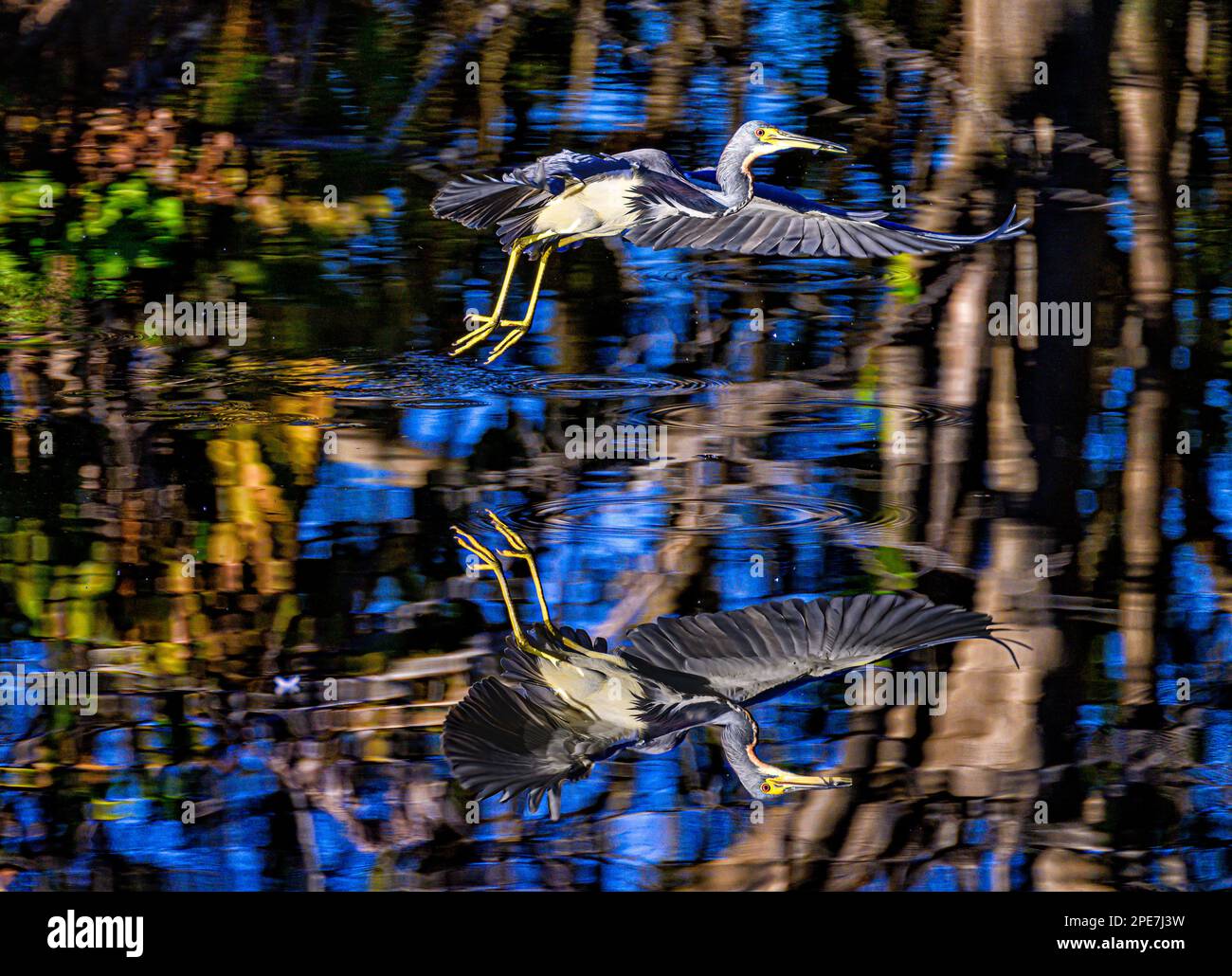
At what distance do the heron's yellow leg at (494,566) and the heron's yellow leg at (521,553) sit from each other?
2 centimetres

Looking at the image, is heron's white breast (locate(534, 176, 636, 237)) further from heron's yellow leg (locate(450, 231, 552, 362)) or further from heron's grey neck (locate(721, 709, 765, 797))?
heron's grey neck (locate(721, 709, 765, 797))

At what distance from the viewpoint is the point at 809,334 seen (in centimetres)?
244

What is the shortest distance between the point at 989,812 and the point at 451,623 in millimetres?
746

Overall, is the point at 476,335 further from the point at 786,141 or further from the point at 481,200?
the point at 786,141

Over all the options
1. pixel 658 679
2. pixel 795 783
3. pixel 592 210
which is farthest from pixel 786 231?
pixel 795 783

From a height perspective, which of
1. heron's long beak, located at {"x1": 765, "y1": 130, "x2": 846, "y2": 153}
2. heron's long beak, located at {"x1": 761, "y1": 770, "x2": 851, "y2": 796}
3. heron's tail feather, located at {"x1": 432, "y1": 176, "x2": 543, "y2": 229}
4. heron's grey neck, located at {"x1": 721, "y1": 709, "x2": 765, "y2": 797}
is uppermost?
heron's long beak, located at {"x1": 765, "y1": 130, "x2": 846, "y2": 153}

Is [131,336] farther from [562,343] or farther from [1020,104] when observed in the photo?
[1020,104]

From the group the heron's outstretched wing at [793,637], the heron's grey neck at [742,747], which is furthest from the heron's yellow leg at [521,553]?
the heron's grey neck at [742,747]

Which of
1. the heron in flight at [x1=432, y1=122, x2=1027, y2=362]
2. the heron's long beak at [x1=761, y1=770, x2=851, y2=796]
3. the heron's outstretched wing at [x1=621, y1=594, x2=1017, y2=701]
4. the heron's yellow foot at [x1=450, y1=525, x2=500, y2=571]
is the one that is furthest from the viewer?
the heron in flight at [x1=432, y1=122, x2=1027, y2=362]

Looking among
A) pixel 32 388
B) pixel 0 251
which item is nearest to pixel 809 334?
pixel 32 388

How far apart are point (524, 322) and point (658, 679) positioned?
76 centimetres

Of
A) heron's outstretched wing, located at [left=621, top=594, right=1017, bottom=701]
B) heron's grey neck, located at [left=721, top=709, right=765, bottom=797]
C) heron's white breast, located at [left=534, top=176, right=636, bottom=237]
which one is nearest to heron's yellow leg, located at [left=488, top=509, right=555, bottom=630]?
heron's outstretched wing, located at [left=621, top=594, right=1017, bottom=701]

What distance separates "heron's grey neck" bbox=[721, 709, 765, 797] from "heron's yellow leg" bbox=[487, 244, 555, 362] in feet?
2.69

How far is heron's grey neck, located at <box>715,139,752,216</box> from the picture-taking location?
93.9 inches
